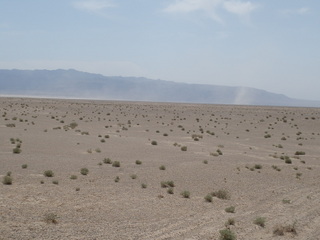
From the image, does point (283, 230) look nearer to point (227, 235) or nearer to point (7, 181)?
point (227, 235)

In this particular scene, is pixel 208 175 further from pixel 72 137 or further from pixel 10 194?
pixel 72 137

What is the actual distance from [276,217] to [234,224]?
199cm

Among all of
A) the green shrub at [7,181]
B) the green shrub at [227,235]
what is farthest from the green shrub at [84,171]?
the green shrub at [227,235]

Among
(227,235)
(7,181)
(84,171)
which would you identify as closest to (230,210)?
(227,235)

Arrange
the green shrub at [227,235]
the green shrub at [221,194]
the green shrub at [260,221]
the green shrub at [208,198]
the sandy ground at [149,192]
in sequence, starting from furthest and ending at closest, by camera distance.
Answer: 1. the green shrub at [221,194]
2. the green shrub at [208,198]
3. the green shrub at [260,221]
4. the sandy ground at [149,192]
5. the green shrub at [227,235]

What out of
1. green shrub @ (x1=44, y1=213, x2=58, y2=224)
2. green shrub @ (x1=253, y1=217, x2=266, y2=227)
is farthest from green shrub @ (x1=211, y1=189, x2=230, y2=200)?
green shrub @ (x1=44, y1=213, x2=58, y2=224)

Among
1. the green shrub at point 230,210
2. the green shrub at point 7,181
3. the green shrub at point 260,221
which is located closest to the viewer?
the green shrub at point 260,221

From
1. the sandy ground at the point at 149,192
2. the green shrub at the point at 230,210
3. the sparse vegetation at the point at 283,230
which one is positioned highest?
the sparse vegetation at the point at 283,230

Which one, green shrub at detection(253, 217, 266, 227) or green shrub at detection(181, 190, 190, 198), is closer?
green shrub at detection(253, 217, 266, 227)

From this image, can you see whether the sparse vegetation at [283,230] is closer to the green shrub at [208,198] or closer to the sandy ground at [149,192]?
the sandy ground at [149,192]

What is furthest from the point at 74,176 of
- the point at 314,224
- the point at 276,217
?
the point at 314,224

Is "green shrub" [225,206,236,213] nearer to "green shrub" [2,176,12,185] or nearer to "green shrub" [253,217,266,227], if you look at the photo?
"green shrub" [253,217,266,227]

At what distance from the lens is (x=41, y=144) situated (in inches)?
1169

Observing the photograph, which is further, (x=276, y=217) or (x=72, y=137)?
(x=72, y=137)
